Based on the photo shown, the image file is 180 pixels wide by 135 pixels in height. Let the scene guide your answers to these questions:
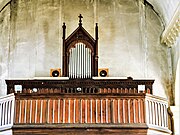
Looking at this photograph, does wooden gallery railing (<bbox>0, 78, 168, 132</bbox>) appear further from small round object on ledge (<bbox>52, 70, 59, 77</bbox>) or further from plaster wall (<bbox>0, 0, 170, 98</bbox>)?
plaster wall (<bbox>0, 0, 170, 98</bbox>)

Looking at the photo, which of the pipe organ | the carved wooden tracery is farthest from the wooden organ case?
the carved wooden tracery

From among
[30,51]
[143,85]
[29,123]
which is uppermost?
[30,51]

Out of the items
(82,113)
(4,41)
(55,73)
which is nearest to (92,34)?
(55,73)

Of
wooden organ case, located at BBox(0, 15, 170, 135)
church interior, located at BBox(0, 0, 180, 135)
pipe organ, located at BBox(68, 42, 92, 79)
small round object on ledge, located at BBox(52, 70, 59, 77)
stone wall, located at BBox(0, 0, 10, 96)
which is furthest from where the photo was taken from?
stone wall, located at BBox(0, 0, 10, 96)

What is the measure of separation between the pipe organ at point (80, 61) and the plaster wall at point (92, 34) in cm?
97

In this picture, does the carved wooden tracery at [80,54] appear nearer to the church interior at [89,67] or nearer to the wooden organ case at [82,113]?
the church interior at [89,67]

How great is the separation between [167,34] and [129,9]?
1793mm

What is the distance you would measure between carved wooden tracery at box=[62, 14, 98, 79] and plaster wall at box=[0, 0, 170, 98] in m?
0.92

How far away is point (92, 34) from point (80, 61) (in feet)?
5.95

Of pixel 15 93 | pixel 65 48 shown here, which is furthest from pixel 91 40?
pixel 15 93

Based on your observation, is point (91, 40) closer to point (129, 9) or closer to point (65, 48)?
point (65, 48)

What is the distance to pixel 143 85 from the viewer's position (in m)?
15.4

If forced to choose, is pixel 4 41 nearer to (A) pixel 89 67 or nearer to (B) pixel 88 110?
(A) pixel 89 67

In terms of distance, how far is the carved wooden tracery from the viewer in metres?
15.9
